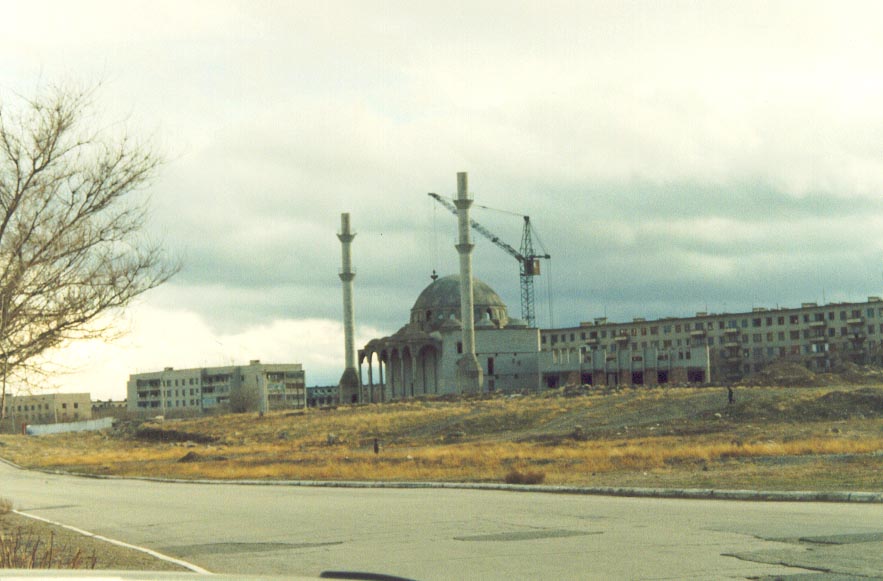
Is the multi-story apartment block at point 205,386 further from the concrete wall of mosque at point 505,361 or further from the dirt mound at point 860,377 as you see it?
the dirt mound at point 860,377

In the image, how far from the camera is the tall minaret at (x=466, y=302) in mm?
108294

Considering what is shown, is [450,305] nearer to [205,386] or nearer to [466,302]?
[466,302]

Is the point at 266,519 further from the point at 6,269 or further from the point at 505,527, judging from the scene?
the point at 6,269

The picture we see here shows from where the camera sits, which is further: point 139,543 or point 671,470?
point 671,470

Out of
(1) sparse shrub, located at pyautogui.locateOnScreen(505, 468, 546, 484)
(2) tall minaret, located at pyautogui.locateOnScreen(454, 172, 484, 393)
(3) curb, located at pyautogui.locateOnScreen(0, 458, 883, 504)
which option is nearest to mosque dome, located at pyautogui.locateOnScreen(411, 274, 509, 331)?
(2) tall minaret, located at pyautogui.locateOnScreen(454, 172, 484, 393)

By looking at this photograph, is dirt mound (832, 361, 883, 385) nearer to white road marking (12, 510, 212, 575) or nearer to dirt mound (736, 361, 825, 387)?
dirt mound (736, 361, 825, 387)

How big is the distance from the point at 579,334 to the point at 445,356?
4429cm

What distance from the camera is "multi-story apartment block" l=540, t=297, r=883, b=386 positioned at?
11138 centimetres

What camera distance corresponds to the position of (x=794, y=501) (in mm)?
18328

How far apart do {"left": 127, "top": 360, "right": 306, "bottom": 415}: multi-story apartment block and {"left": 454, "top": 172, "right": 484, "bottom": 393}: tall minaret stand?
66.0 m

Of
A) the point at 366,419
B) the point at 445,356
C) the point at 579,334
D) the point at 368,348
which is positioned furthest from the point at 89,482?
the point at 579,334

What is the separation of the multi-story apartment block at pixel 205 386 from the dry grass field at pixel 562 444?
271ft

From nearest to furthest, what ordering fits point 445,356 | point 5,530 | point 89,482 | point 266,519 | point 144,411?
point 5,530
point 266,519
point 89,482
point 445,356
point 144,411

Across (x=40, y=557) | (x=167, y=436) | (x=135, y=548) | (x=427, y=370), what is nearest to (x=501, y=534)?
(x=135, y=548)
